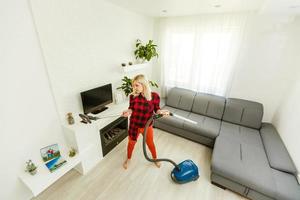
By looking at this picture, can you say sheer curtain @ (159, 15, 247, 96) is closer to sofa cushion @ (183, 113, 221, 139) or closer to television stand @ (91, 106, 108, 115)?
sofa cushion @ (183, 113, 221, 139)

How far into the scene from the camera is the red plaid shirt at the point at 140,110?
189 centimetres

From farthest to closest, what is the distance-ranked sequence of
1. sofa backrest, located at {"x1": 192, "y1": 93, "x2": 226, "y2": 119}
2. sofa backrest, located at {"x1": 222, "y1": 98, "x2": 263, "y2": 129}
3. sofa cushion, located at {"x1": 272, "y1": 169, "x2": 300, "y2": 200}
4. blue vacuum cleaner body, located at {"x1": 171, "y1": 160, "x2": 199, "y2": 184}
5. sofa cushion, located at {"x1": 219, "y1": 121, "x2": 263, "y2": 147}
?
sofa backrest, located at {"x1": 192, "y1": 93, "x2": 226, "y2": 119} → sofa backrest, located at {"x1": 222, "y1": 98, "x2": 263, "y2": 129} → sofa cushion, located at {"x1": 219, "y1": 121, "x2": 263, "y2": 147} → blue vacuum cleaner body, located at {"x1": 171, "y1": 160, "x2": 199, "y2": 184} → sofa cushion, located at {"x1": 272, "y1": 169, "x2": 300, "y2": 200}

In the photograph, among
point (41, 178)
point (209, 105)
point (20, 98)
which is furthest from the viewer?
point (209, 105)

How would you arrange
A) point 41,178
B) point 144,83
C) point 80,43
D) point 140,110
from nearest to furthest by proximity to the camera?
point 41,178 → point 144,83 → point 140,110 → point 80,43

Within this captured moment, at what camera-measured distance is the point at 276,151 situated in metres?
2.06

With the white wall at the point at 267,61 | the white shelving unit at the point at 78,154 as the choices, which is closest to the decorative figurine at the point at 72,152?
the white shelving unit at the point at 78,154

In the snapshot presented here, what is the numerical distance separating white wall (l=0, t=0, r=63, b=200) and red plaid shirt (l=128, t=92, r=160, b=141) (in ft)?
3.53

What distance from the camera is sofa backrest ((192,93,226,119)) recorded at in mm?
2955

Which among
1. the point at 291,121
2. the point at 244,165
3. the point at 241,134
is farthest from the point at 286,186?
the point at 291,121

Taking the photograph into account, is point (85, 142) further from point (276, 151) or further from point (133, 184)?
point (276, 151)

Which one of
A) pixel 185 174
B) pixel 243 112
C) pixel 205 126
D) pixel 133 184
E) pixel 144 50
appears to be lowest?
pixel 133 184

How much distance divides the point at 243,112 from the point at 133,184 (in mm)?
2412

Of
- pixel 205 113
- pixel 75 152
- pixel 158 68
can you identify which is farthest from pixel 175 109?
pixel 75 152

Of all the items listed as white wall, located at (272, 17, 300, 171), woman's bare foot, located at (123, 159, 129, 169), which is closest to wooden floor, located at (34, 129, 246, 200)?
woman's bare foot, located at (123, 159, 129, 169)
